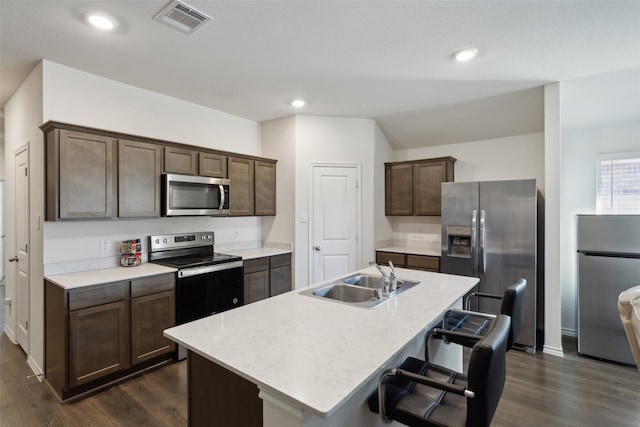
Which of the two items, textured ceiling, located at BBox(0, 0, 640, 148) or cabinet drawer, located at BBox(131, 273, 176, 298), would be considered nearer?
textured ceiling, located at BBox(0, 0, 640, 148)

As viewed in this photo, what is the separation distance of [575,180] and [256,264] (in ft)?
13.3

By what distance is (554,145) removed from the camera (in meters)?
3.15

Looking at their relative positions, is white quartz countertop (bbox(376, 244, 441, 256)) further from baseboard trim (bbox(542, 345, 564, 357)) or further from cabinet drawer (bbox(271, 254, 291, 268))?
baseboard trim (bbox(542, 345, 564, 357))

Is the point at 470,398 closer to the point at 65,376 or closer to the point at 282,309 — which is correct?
the point at 282,309

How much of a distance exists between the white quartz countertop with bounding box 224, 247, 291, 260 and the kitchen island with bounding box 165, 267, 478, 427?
6.31 feet

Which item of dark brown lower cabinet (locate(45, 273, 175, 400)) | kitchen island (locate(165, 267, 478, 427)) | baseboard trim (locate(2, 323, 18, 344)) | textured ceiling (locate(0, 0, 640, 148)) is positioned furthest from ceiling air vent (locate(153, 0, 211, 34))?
baseboard trim (locate(2, 323, 18, 344))

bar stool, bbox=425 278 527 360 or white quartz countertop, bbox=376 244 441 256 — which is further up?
white quartz countertop, bbox=376 244 441 256

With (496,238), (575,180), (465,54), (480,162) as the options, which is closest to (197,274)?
(465,54)

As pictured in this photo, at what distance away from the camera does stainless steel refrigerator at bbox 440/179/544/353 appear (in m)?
3.30

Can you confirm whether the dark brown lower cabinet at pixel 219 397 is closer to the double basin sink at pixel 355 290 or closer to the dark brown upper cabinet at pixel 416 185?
the double basin sink at pixel 355 290

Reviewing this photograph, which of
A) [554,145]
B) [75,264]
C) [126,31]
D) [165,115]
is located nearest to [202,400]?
[75,264]

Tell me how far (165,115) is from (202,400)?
3074 millimetres

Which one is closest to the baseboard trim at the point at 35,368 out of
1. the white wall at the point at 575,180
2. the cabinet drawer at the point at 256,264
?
the cabinet drawer at the point at 256,264

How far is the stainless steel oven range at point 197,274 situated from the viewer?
3000 millimetres
